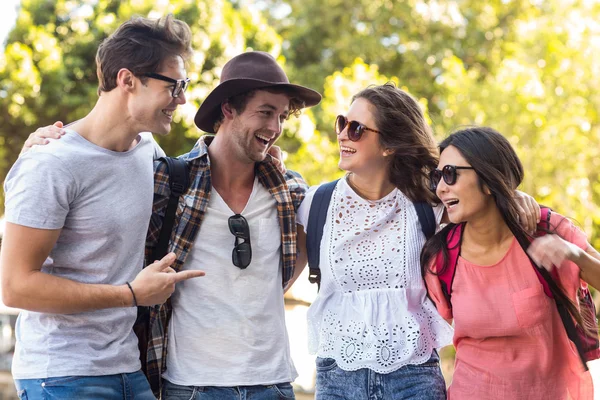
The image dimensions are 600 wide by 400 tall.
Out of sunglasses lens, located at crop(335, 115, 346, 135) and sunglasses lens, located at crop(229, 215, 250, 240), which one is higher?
sunglasses lens, located at crop(335, 115, 346, 135)

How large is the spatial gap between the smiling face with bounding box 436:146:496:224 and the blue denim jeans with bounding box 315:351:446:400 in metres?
0.67

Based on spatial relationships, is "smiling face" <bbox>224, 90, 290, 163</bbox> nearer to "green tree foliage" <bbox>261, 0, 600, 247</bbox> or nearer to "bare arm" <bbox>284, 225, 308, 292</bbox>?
"bare arm" <bbox>284, 225, 308, 292</bbox>

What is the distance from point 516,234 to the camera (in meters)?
3.36

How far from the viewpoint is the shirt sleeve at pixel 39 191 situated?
2.88 metres

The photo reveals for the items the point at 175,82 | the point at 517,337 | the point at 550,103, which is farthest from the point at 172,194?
the point at 550,103

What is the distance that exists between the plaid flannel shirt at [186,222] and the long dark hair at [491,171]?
0.66 m

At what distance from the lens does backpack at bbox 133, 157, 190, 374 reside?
140 inches

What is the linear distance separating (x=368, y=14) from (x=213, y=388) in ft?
62.4

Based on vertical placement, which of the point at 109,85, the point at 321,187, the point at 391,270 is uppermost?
the point at 109,85

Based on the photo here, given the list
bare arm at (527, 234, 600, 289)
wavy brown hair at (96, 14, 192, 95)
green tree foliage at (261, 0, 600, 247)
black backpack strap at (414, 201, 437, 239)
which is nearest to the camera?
bare arm at (527, 234, 600, 289)

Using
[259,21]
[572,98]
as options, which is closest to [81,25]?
[259,21]

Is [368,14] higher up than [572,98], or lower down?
higher up

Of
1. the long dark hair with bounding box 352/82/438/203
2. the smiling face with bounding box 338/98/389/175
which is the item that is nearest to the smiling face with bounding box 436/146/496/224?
the long dark hair with bounding box 352/82/438/203

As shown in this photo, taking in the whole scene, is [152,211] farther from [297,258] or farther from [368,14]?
[368,14]
